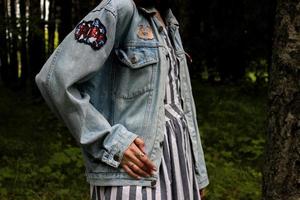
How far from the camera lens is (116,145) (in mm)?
1873

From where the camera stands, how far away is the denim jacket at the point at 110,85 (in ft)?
6.14

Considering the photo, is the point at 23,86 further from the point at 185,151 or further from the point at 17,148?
the point at 185,151

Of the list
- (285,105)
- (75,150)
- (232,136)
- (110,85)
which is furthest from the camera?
(232,136)

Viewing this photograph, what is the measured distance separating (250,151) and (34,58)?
4935 mm

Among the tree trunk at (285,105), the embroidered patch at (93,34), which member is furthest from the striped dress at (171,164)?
the tree trunk at (285,105)

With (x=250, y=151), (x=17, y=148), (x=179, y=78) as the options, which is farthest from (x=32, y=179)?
(x=179, y=78)

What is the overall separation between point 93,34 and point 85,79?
151 millimetres

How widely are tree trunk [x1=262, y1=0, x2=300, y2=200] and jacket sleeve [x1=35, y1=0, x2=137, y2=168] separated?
1.14 metres

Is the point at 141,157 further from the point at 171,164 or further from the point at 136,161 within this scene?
the point at 171,164

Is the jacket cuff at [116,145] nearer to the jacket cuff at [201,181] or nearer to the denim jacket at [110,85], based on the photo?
the denim jacket at [110,85]

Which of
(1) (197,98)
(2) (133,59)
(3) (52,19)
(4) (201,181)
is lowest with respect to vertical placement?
(1) (197,98)

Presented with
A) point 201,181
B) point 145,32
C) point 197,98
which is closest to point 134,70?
point 145,32

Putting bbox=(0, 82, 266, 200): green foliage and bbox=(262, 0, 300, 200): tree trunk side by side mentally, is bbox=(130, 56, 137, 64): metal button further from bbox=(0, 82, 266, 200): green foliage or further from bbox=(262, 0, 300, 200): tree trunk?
bbox=(0, 82, 266, 200): green foliage

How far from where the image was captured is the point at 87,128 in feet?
6.16
